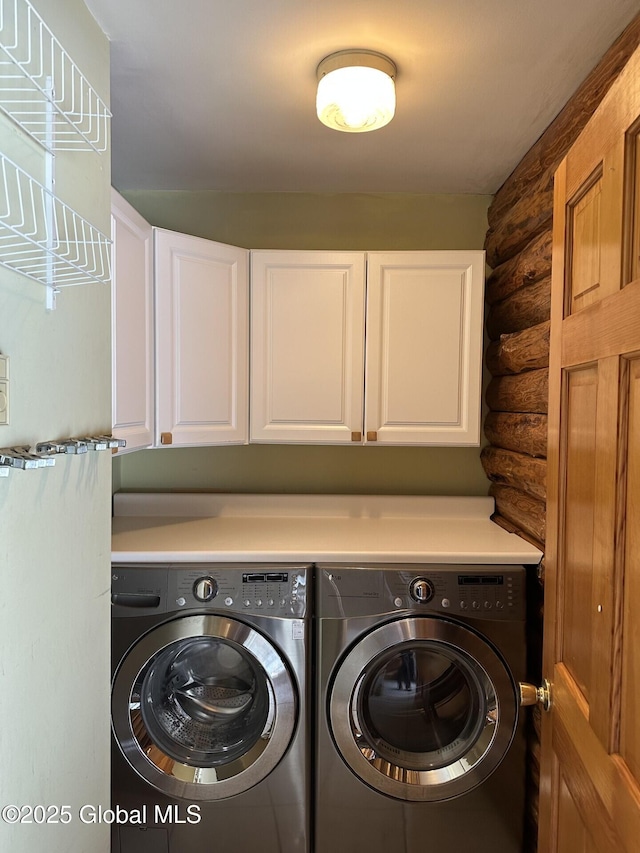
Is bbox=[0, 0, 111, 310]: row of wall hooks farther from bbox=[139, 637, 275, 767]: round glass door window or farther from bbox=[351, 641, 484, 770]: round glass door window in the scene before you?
bbox=[351, 641, 484, 770]: round glass door window

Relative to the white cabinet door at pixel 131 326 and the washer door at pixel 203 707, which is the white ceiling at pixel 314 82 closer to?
the white cabinet door at pixel 131 326

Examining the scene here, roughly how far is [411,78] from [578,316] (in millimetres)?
1002

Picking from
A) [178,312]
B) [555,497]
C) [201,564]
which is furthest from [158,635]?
[555,497]

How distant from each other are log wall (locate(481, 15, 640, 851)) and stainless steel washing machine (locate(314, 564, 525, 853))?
12 cm

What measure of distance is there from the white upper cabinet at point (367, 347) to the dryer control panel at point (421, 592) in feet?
1.92

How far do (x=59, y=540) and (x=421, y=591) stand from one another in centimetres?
113

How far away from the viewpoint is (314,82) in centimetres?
157

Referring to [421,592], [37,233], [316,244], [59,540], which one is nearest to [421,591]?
[421,592]

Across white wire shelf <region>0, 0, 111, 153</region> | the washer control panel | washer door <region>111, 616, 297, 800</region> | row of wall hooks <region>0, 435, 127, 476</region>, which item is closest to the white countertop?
the washer control panel

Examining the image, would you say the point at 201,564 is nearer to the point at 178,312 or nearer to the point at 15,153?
the point at 178,312

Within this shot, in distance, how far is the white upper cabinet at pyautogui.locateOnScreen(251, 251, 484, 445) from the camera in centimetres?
213

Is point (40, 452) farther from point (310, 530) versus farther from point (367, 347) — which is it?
point (367, 347)

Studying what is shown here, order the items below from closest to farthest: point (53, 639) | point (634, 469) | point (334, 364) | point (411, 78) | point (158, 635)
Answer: point (634, 469)
point (53, 639)
point (411, 78)
point (158, 635)
point (334, 364)

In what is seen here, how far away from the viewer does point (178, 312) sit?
201 cm
